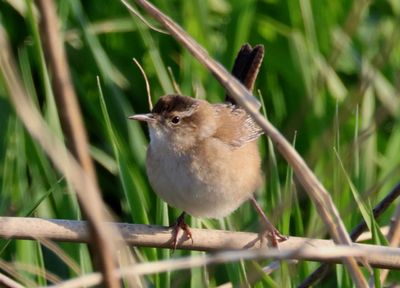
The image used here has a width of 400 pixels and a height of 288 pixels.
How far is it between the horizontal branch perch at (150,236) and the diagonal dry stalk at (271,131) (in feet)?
0.65

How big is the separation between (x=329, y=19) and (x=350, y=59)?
0.25 meters

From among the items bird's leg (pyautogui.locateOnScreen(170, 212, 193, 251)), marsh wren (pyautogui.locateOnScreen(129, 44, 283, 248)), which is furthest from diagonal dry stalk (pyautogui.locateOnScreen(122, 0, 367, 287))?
marsh wren (pyautogui.locateOnScreen(129, 44, 283, 248))

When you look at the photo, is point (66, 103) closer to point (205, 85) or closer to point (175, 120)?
point (175, 120)

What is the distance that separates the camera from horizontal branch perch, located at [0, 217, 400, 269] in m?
2.20

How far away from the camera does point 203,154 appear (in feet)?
10.7

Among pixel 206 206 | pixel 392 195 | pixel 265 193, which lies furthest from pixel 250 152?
pixel 392 195

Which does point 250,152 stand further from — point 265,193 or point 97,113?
point 97,113

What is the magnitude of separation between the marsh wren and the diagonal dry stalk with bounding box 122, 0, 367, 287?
1028mm

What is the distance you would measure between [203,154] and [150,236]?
81cm

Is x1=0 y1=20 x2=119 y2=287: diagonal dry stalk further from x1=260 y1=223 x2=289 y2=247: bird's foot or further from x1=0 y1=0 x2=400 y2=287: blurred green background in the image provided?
x1=0 y1=0 x2=400 y2=287: blurred green background

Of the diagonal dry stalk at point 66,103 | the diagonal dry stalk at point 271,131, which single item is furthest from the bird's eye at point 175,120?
Result: the diagonal dry stalk at point 66,103

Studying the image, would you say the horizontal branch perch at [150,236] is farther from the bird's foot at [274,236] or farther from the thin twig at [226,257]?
the thin twig at [226,257]

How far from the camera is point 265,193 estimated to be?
3.52m

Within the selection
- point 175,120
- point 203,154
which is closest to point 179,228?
point 203,154
